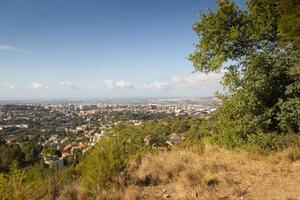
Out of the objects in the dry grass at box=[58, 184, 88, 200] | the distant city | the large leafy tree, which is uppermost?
the large leafy tree

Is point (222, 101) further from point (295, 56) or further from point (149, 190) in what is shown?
point (149, 190)

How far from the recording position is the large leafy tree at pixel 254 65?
840cm

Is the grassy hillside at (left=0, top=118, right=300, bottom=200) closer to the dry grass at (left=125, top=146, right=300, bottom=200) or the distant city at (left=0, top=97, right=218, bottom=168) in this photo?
the dry grass at (left=125, top=146, right=300, bottom=200)

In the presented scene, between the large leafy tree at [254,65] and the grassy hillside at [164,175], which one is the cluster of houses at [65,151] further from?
the large leafy tree at [254,65]

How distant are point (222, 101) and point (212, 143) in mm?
1763

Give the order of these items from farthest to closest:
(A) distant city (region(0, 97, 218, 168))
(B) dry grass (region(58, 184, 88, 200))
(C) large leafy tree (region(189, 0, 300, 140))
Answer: (A) distant city (region(0, 97, 218, 168)), (C) large leafy tree (region(189, 0, 300, 140)), (B) dry grass (region(58, 184, 88, 200))

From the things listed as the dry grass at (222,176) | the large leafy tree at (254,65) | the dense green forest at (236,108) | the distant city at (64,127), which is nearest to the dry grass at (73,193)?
the dense green forest at (236,108)

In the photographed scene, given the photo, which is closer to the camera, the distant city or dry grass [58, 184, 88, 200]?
dry grass [58, 184, 88, 200]

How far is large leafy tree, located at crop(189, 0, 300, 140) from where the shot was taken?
840 centimetres

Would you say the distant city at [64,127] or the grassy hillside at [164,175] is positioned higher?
the grassy hillside at [164,175]

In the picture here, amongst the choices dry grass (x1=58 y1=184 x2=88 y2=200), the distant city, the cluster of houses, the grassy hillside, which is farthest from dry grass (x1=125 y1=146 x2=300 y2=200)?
the cluster of houses

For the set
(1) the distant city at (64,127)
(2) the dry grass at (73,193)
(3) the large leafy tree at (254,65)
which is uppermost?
(3) the large leafy tree at (254,65)

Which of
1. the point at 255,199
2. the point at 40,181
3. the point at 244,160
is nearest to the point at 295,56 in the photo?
the point at 244,160

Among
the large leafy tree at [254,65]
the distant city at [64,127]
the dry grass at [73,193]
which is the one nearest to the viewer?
the dry grass at [73,193]
